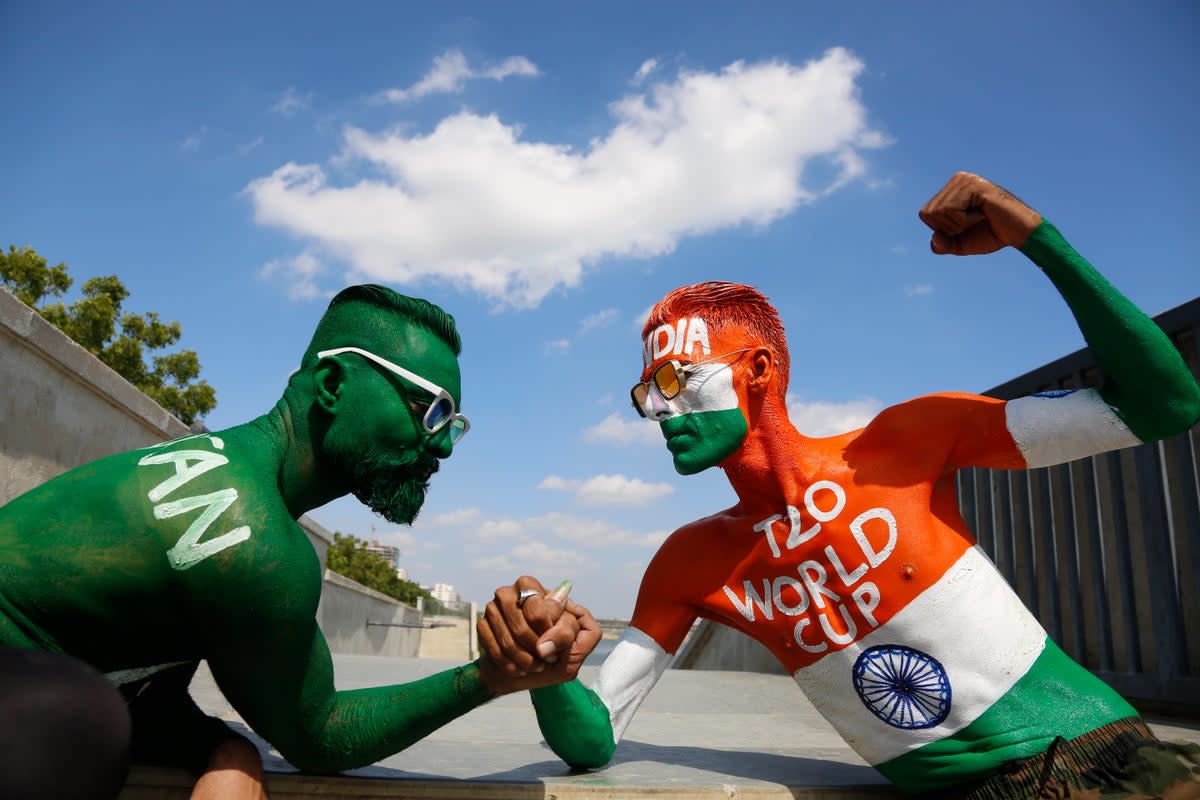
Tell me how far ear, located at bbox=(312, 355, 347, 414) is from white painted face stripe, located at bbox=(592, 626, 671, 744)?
1.06 meters

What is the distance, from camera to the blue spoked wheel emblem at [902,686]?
1.93 meters

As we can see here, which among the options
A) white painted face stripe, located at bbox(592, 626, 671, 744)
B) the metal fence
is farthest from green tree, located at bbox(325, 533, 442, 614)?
white painted face stripe, located at bbox(592, 626, 671, 744)

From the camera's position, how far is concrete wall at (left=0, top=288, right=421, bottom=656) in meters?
4.24

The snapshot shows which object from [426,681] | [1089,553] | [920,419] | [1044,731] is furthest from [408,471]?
[1089,553]

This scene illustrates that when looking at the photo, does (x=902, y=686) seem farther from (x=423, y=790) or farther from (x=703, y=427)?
(x=423, y=790)

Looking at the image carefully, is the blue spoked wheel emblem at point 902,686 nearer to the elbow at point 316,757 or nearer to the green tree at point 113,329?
the elbow at point 316,757

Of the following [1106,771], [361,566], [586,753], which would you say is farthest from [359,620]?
[361,566]

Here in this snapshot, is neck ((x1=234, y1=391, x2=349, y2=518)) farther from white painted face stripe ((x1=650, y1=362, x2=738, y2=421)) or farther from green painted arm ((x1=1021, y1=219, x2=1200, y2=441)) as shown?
green painted arm ((x1=1021, y1=219, x2=1200, y2=441))

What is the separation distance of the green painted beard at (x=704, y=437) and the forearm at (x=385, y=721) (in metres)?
0.80

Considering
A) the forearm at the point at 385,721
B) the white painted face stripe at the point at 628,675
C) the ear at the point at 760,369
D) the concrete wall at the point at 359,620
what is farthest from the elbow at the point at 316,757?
the concrete wall at the point at 359,620

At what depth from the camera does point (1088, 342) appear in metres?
1.93

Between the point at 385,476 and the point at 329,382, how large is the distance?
23 centimetres

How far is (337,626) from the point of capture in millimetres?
13164

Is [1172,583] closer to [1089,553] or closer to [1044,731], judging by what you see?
[1089,553]
